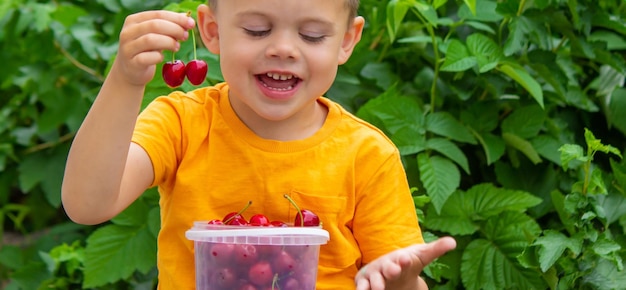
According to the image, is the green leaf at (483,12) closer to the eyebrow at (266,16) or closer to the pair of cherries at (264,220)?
the eyebrow at (266,16)

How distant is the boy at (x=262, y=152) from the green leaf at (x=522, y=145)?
79 centimetres

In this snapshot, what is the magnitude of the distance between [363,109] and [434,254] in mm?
1027

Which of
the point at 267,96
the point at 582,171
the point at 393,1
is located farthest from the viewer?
the point at 582,171

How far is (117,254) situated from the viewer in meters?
2.64

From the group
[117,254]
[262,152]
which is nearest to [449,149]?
[262,152]

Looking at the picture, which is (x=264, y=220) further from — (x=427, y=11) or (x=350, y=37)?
(x=427, y=11)

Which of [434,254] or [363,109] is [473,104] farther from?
[434,254]

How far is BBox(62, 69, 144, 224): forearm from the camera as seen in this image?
164cm

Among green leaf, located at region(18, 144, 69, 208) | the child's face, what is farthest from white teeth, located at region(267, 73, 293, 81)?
green leaf, located at region(18, 144, 69, 208)

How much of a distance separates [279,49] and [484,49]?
3.46 ft

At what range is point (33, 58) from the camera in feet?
11.2

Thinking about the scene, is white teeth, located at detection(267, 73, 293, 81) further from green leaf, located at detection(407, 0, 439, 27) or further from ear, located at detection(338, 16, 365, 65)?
green leaf, located at detection(407, 0, 439, 27)

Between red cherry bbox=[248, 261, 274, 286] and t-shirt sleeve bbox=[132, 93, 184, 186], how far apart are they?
0.32 metres

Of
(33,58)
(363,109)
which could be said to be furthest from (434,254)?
(33,58)
